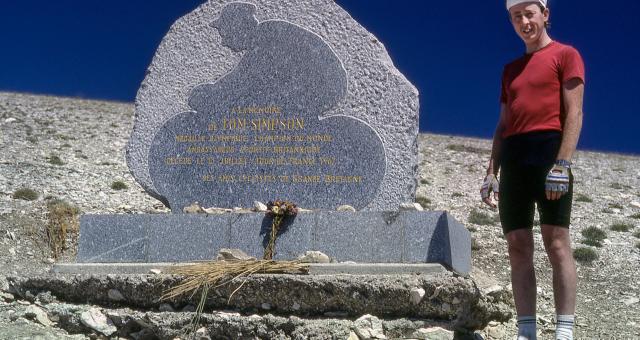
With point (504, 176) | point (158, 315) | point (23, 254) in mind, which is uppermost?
point (504, 176)

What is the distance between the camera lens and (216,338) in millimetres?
5902

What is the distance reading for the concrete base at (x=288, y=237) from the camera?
625 centimetres

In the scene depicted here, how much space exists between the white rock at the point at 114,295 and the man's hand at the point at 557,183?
12.1 feet

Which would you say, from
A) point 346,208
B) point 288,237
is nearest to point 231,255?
point 288,237

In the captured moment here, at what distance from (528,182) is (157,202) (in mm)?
12707

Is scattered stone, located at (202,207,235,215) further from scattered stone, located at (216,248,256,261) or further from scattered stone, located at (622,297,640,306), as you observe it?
scattered stone, located at (622,297,640,306)

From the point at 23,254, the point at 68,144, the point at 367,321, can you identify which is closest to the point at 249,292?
the point at 367,321

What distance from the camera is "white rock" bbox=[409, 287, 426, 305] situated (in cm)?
562

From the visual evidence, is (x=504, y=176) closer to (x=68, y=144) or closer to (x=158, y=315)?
(x=158, y=315)

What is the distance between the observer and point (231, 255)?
634cm

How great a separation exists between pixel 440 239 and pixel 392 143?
4.72 ft

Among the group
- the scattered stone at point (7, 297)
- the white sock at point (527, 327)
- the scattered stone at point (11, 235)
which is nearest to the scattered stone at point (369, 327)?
the white sock at point (527, 327)

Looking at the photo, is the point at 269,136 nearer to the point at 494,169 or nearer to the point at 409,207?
the point at 409,207

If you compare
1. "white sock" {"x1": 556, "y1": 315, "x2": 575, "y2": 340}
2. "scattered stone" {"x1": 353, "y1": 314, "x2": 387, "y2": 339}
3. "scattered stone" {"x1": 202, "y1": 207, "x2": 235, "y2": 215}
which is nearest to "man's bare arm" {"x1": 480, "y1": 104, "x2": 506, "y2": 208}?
"white sock" {"x1": 556, "y1": 315, "x2": 575, "y2": 340}
